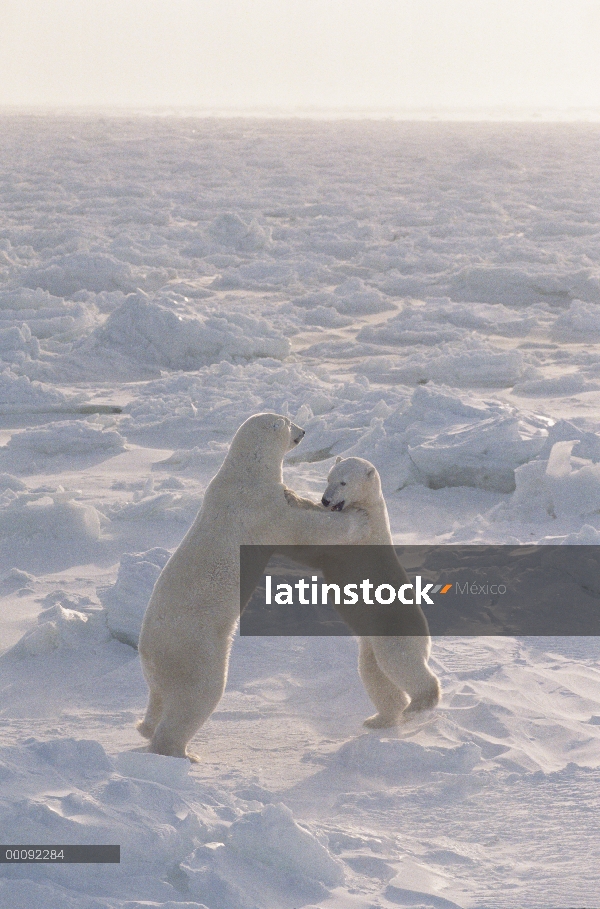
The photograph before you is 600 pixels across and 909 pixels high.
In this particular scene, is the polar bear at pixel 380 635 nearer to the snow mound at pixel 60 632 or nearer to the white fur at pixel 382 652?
the white fur at pixel 382 652

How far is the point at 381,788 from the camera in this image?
3.07m

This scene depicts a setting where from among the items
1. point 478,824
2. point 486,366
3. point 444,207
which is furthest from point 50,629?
point 444,207

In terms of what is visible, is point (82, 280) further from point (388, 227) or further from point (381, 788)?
point (381, 788)

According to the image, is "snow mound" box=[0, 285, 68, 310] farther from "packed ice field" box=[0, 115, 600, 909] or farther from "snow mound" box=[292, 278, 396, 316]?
"snow mound" box=[292, 278, 396, 316]

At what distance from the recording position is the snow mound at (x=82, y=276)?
12.8m

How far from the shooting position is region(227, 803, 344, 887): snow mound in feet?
8.23

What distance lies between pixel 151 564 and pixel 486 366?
530 centimetres

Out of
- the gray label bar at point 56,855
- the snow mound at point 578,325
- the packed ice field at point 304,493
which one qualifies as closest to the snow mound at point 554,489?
the packed ice field at point 304,493

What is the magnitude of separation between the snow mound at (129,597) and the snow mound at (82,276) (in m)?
8.95

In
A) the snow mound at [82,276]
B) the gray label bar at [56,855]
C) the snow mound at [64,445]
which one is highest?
the snow mound at [82,276]

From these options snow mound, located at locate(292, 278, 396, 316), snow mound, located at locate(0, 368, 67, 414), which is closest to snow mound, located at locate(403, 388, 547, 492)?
snow mound, located at locate(0, 368, 67, 414)

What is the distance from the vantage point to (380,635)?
3.36 meters

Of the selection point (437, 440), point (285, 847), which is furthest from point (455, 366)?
point (285, 847)

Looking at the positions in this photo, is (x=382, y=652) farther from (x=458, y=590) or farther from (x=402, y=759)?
Answer: (x=458, y=590)
